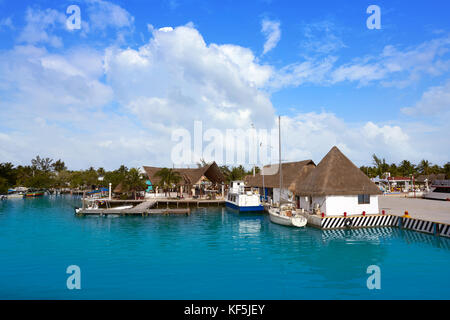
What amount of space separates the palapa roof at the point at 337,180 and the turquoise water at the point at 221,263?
187 inches

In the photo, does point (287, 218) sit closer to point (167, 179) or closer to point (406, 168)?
point (167, 179)

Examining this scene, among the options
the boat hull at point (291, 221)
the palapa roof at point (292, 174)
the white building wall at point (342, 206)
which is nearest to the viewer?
the boat hull at point (291, 221)

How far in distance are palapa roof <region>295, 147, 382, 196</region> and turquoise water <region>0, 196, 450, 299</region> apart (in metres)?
4.76

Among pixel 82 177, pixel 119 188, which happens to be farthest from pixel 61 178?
pixel 119 188

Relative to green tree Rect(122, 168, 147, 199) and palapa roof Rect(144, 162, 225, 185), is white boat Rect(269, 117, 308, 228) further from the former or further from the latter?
green tree Rect(122, 168, 147, 199)

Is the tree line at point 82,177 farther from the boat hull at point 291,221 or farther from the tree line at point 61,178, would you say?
the boat hull at point 291,221

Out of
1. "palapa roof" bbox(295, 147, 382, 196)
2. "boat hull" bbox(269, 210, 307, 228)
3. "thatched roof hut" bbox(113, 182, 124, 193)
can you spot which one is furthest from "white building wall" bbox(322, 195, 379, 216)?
"thatched roof hut" bbox(113, 182, 124, 193)

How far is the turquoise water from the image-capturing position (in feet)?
46.5

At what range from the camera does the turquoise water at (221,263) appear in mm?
14188

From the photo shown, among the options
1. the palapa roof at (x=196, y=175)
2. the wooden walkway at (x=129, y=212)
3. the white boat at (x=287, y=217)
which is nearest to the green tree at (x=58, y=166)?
the palapa roof at (x=196, y=175)

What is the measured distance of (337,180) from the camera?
30.9m
